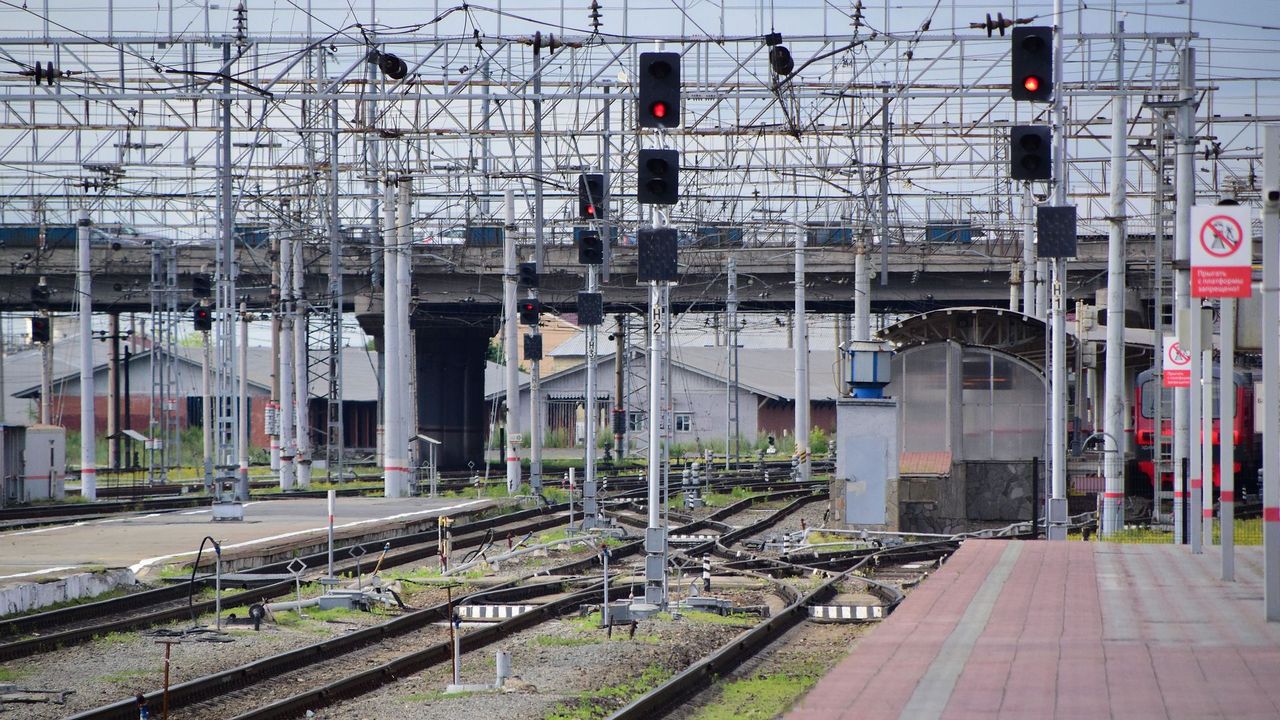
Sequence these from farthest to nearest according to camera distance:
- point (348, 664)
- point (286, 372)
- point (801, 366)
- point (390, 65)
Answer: point (801, 366) < point (286, 372) < point (390, 65) < point (348, 664)

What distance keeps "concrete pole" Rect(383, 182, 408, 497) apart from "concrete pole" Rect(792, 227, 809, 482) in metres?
12.7

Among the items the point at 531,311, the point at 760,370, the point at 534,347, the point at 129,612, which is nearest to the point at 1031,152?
the point at 129,612

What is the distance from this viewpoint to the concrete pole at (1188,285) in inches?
627

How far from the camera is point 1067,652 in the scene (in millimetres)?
11102

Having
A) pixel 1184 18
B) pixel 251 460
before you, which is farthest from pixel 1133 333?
pixel 251 460

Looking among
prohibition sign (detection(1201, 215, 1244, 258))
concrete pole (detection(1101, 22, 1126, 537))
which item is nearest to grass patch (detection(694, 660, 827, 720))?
prohibition sign (detection(1201, 215, 1244, 258))

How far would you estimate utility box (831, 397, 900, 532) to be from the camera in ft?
93.3

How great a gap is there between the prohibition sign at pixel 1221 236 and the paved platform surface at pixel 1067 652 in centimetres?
301

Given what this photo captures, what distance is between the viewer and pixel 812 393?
294 feet

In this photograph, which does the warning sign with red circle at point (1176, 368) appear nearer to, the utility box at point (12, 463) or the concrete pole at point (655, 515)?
the concrete pole at point (655, 515)

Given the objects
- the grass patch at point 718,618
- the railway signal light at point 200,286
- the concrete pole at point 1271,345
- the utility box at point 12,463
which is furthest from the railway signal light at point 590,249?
the utility box at point 12,463

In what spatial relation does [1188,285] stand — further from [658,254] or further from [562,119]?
[562,119]

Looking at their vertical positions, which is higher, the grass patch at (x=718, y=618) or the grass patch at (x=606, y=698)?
the grass patch at (x=606, y=698)

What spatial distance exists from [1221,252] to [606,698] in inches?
242
